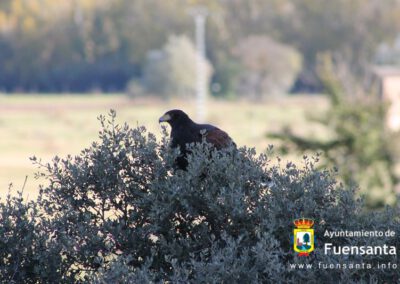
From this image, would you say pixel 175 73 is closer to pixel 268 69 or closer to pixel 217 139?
pixel 268 69

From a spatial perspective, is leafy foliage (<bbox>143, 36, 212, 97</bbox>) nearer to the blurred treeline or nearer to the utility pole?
the blurred treeline

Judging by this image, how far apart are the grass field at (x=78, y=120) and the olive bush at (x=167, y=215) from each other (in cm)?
1854

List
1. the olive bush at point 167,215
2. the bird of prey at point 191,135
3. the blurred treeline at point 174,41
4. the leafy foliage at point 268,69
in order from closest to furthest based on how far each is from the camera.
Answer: the olive bush at point 167,215 < the bird of prey at point 191,135 < the leafy foliage at point 268,69 < the blurred treeline at point 174,41

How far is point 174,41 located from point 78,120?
3327 centimetres

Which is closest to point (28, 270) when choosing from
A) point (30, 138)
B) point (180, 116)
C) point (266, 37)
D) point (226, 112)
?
point (180, 116)

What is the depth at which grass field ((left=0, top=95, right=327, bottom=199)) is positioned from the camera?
42562 millimetres

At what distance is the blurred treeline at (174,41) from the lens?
4006 inches

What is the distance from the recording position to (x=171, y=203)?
494cm

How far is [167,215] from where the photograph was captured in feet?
16.3

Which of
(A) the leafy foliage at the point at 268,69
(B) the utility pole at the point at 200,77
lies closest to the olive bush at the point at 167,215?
(B) the utility pole at the point at 200,77

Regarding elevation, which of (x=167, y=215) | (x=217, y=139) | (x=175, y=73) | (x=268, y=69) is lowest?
(x=167, y=215)

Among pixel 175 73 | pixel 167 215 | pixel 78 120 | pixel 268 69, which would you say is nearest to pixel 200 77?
pixel 78 120

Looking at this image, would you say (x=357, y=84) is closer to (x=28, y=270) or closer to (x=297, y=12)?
(x=28, y=270)

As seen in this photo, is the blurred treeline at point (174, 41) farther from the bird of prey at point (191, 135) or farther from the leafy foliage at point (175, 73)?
the bird of prey at point (191, 135)
